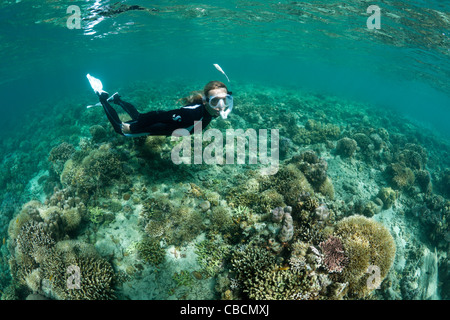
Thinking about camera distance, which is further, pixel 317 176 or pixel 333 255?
A: pixel 317 176

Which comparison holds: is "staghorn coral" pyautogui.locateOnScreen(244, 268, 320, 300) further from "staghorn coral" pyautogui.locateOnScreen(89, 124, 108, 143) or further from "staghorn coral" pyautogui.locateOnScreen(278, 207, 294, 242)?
"staghorn coral" pyautogui.locateOnScreen(89, 124, 108, 143)

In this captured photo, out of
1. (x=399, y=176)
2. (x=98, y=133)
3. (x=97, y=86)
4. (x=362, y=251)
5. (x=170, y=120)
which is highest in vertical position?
(x=97, y=86)

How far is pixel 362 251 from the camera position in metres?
4.78

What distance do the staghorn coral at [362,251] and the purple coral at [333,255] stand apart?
117 mm

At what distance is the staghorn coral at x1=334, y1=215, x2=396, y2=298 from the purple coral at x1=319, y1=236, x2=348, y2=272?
0.38ft

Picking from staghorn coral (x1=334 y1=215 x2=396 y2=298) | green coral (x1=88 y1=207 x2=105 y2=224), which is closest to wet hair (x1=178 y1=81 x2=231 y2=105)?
green coral (x1=88 y1=207 x2=105 y2=224)

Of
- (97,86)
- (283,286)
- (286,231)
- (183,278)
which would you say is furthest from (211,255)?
(97,86)

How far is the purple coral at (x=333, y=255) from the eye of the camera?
4.61 m

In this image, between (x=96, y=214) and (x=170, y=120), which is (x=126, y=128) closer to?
(x=170, y=120)

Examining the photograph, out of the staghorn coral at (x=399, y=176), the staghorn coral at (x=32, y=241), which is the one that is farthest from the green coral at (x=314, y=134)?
the staghorn coral at (x=32, y=241)

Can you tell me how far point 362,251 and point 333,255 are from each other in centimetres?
71

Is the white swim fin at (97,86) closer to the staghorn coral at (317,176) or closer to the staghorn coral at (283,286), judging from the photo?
the staghorn coral at (283,286)

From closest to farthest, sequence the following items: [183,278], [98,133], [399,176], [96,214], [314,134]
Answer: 1. [183,278]
2. [96,214]
3. [98,133]
4. [399,176]
5. [314,134]

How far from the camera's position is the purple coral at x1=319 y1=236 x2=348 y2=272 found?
4609 mm
